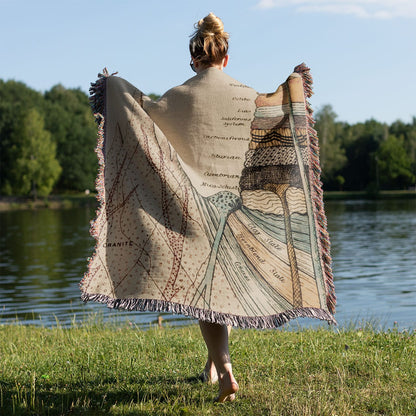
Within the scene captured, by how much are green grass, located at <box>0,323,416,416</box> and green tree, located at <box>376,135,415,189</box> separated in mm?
79185

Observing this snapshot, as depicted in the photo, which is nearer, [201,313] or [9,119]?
[201,313]

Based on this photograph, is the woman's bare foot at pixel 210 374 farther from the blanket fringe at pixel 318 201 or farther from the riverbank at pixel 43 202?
the riverbank at pixel 43 202

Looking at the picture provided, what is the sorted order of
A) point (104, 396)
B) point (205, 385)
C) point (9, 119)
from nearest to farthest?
point (104, 396)
point (205, 385)
point (9, 119)

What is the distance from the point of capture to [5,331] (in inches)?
313

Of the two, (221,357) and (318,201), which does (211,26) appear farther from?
(221,357)

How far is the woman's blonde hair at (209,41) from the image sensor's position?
3785 millimetres

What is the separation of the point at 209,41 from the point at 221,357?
1.79m

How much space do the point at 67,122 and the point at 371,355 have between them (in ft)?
211

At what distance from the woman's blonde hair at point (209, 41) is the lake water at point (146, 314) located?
3.34 meters

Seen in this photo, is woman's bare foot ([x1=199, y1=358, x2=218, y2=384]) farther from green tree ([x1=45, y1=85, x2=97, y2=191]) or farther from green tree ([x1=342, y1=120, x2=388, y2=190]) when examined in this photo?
green tree ([x1=342, y1=120, x2=388, y2=190])

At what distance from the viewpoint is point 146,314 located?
11148mm

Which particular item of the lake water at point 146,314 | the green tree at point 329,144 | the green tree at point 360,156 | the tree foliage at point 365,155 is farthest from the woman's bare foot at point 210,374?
the green tree at point 360,156

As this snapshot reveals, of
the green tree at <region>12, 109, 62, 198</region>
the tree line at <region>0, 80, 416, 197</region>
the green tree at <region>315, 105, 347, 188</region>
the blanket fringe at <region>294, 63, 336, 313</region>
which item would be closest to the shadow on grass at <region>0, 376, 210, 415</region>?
the blanket fringe at <region>294, 63, 336, 313</region>

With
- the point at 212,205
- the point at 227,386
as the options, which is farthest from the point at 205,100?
the point at 227,386
